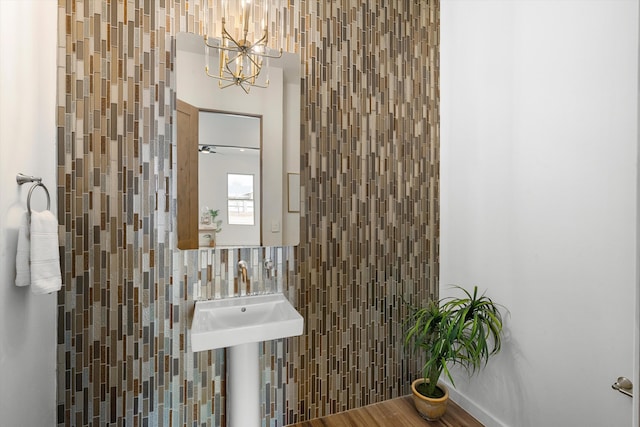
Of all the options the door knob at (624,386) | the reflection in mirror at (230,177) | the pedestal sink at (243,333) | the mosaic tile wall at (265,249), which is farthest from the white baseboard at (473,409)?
the reflection in mirror at (230,177)

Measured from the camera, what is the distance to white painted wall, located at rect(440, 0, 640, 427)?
1.41 m

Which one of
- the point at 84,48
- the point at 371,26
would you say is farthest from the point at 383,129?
the point at 84,48

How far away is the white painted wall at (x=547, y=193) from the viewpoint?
1414mm

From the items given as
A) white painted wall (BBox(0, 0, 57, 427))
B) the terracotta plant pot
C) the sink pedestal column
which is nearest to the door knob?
the terracotta plant pot

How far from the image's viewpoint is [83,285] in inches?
63.2

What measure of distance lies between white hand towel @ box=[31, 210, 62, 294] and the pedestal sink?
54 cm

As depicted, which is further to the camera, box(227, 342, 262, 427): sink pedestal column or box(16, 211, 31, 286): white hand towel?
box(227, 342, 262, 427): sink pedestal column

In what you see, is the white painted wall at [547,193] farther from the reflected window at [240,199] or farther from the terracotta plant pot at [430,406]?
the reflected window at [240,199]

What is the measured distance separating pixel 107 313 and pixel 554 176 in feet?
7.27

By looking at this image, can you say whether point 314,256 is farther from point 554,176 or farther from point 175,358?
point 554,176

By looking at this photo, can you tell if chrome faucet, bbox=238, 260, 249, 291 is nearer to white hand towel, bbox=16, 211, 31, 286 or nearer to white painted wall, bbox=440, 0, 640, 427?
white hand towel, bbox=16, 211, 31, 286

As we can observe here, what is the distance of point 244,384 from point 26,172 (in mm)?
1269

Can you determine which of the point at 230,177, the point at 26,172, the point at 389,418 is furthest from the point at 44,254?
the point at 389,418

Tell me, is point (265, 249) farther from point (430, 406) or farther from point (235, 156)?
point (430, 406)
